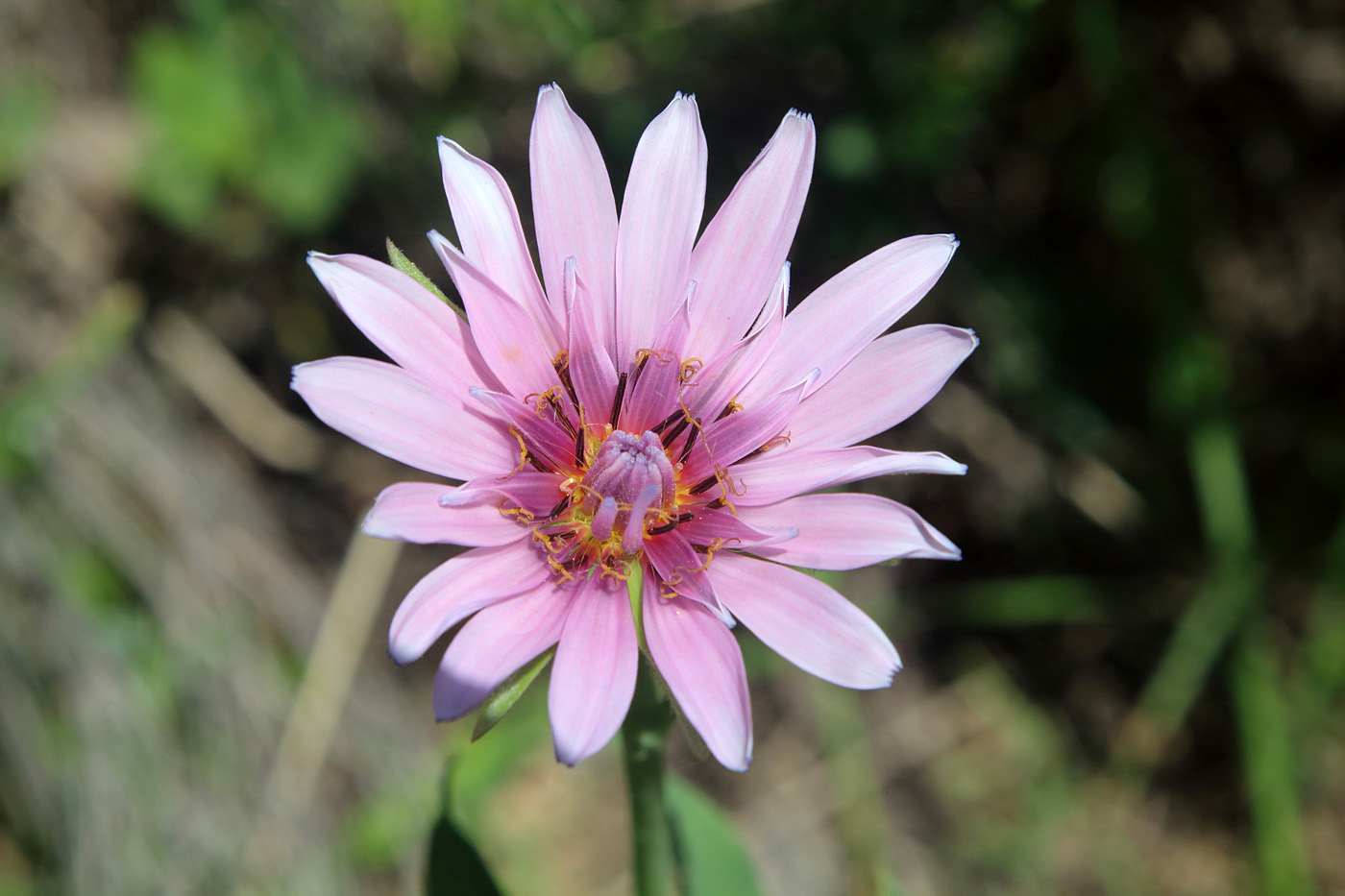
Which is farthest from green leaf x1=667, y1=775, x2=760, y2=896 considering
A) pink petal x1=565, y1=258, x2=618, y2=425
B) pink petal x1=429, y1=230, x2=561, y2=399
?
pink petal x1=429, y1=230, x2=561, y2=399

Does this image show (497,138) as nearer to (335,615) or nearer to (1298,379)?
(335,615)

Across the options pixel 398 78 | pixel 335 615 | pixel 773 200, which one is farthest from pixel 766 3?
pixel 335 615

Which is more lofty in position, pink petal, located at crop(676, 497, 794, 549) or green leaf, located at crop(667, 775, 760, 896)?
pink petal, located at crop(676, 497, 794, 549)

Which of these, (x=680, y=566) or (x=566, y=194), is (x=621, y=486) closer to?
(x=680, y=566)

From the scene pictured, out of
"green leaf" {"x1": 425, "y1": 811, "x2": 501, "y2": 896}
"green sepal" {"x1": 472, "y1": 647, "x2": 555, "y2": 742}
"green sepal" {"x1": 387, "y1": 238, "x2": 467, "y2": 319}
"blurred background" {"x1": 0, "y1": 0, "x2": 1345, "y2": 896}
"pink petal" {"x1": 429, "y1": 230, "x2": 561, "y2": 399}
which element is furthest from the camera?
"blurred background" {"x1": 0, "y1": 0, "x2": 1345, "y2": 896}

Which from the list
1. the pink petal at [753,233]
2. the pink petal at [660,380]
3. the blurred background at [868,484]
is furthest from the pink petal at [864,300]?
the blurred background at [868,484]

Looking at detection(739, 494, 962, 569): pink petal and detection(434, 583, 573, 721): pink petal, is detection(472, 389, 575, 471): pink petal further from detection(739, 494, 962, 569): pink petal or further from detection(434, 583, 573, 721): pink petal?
detection(739, 494, 962, 569): pink petal

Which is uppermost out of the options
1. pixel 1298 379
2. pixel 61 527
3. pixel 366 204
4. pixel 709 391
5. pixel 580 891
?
pixel 366 204
